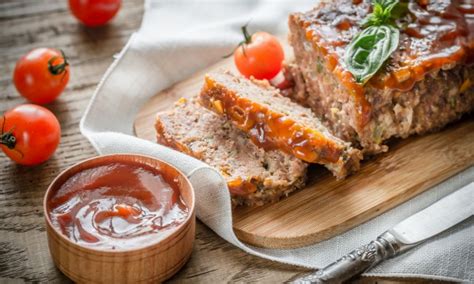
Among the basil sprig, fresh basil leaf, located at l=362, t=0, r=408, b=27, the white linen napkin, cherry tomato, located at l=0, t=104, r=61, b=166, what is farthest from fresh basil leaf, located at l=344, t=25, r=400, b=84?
cherry tomato, located at l=0, t=104, r=61, b=166

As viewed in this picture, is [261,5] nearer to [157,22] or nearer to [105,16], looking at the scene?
[157,22]

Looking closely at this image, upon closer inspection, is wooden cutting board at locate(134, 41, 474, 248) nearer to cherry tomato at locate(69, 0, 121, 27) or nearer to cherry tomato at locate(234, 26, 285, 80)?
cherry tomato at locate(234, 26, 285, 80)

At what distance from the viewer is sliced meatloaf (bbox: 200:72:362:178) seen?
199 inches

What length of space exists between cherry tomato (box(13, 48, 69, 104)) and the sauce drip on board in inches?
67.1

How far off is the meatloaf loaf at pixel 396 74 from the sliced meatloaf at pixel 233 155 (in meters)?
0.68

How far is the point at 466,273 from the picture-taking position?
15.0ft

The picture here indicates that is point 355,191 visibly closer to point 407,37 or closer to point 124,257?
point 407,37

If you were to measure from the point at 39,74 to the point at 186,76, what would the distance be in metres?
1.32

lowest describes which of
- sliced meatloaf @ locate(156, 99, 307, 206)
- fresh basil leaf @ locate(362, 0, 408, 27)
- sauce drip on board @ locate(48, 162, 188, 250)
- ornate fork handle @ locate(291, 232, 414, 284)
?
ornate fork handle @ locate(291, 232, 414, 284)

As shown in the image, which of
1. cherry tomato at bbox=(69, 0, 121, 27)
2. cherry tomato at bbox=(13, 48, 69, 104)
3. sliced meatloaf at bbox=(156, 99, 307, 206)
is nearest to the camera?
sliced meatloaf at bbox=(156, 99, 307, 206)

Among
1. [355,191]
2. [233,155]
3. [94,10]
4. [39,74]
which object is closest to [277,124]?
[233,155]

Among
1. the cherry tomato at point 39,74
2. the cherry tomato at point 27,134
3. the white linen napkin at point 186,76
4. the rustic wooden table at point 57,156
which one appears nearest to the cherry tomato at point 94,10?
the rustic wooden table at point 57,156

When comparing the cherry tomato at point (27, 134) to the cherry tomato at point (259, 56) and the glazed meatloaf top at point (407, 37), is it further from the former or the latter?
the glazed meatloaf top at point (407, 37)

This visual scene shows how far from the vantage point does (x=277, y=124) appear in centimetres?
512
